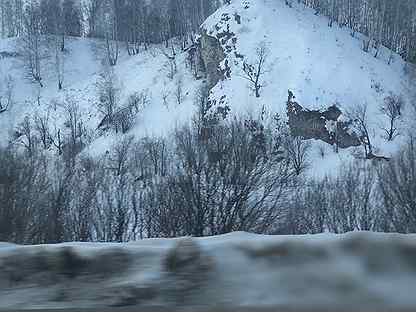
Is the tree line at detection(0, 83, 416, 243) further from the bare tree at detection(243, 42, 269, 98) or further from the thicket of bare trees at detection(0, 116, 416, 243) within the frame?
the bare tree at detection(243, 42, 269, 98)

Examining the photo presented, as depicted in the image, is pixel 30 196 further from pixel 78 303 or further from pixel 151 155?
pixel 78 303

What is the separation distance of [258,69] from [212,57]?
5.43 m

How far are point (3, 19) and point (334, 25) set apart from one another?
136 feet

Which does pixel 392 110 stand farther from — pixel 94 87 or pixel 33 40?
pixel 33 40

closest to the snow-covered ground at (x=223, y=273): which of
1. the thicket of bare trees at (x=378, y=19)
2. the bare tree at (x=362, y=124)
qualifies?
the bare tree at (x=362, y=124)

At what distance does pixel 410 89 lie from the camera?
44.7m

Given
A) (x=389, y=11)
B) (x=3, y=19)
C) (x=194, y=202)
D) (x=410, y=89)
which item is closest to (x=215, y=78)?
(x=410, y=89)

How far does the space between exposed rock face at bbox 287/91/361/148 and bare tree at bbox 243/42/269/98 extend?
15.7 ft

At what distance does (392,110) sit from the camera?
40781 millimetres

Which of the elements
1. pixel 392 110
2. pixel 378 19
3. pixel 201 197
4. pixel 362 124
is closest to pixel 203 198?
pixel 201 197

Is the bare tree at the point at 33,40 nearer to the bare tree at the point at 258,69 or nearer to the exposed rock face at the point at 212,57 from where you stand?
the exposed rock face at the point at 212,57

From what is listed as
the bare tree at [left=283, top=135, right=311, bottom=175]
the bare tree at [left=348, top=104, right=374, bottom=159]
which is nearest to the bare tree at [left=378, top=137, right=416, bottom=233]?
the bare tree at [left=283, top=135, right=311, bottom=175]

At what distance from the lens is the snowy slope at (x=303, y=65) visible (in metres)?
42.2

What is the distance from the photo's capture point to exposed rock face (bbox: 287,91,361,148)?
39.1 metres
